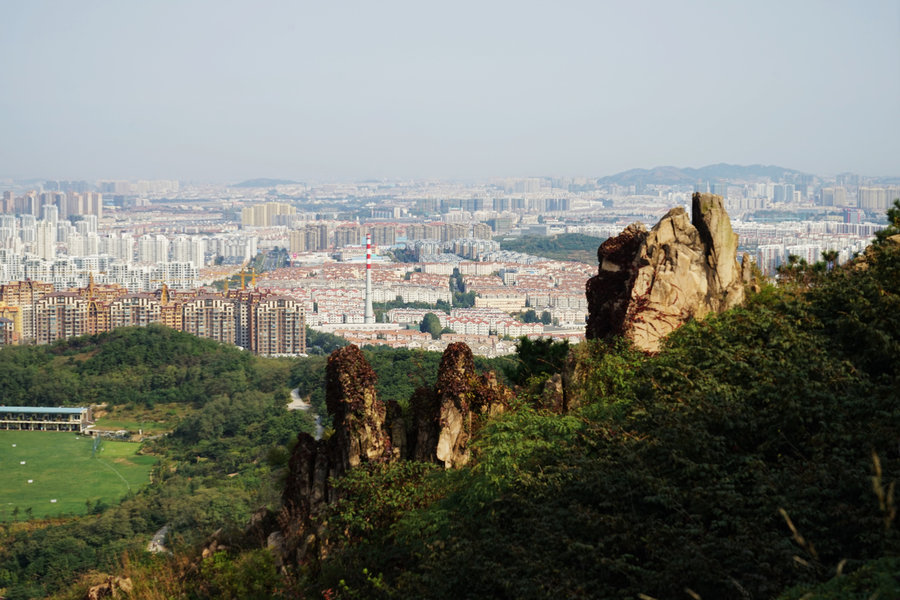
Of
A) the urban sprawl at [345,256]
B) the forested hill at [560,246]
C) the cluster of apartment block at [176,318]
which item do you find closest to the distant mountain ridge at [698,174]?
the urban sprawl at [345,256]

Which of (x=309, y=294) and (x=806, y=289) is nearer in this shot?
(x=806, y=289)

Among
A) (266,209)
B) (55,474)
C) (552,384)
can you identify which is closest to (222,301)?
(55,474)

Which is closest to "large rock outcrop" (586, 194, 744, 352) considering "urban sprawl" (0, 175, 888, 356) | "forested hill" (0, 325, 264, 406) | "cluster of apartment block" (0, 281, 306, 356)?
"urban sprawl" (0, 175, 888, 356)

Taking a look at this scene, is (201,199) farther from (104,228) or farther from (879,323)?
(879,323)

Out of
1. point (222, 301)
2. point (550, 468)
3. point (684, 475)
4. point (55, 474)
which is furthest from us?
point (222, 301)

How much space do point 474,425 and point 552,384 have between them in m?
0.36

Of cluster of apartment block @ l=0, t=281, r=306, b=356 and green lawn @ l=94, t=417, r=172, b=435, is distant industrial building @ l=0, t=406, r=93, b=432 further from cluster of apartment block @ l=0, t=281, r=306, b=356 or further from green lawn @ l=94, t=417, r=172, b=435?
cluster of apartment block @ l=0, t=281, r=306, b=356

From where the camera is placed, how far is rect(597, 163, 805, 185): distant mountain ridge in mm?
71562

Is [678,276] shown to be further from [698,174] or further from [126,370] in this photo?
[698,174]

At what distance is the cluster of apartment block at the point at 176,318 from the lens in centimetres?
2550

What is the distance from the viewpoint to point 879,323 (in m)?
3.11

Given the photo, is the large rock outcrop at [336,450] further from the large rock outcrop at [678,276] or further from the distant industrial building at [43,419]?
the distant industrial building at [43,419]

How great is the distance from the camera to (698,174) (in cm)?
7769

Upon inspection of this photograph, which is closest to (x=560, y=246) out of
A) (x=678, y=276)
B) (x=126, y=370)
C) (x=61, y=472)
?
(x=126, y=370)
